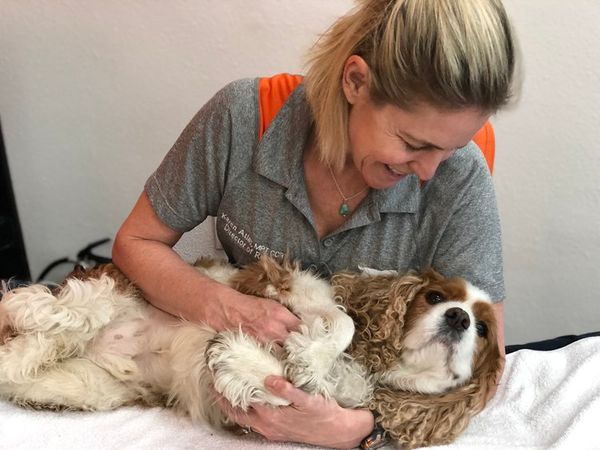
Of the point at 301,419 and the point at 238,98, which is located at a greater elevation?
the point at 238,98

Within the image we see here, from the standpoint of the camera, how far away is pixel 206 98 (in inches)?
96.5

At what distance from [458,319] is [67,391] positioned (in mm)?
1022

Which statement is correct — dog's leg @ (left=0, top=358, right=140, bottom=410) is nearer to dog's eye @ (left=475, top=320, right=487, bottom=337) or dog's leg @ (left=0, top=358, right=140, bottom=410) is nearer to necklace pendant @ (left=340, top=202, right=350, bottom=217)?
necklace pendant @ (left=340, top=202, right=350, bottom=217)

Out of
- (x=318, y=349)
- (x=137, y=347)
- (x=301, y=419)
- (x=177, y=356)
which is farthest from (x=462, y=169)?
(x=137, y=347)

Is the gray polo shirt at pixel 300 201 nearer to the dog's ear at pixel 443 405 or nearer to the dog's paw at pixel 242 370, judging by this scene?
the dog's ear at pixel 443 405

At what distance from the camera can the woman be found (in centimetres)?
130

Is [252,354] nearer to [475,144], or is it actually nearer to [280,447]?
[280,447]

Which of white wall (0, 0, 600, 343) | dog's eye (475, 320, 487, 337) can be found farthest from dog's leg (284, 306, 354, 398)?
white wall (0, 0, 600, 343)

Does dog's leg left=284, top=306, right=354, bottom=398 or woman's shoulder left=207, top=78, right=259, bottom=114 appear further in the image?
woman's shoulder left=207, top=78, right=259, bottom=114

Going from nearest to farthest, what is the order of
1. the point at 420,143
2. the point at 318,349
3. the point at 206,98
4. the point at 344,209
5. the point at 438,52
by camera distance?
the point at 438,52 < the point at 420,143 < the point at 318,349 < the point at 344,209 < the point at 206,98

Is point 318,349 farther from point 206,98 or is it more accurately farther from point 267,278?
point 206,98

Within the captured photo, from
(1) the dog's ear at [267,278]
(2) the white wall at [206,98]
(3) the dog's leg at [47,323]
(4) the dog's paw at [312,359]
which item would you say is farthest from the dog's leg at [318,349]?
(2) the white wall at [206,98]

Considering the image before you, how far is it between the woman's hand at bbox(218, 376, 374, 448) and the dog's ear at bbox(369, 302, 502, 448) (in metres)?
0.11

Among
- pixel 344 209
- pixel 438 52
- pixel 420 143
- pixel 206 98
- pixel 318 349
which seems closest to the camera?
pixel 438 52
